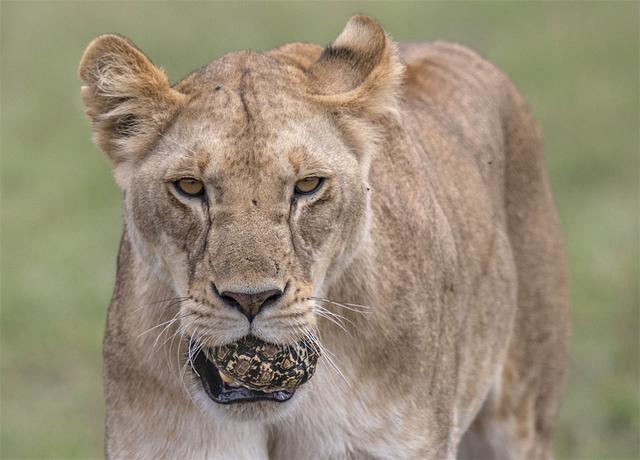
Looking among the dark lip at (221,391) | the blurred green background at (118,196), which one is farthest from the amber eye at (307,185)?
the blurred green background at (118,196)

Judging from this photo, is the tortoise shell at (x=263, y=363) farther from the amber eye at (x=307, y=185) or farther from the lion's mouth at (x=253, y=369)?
the amber eye at (x=307, y=185)

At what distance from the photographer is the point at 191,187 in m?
3.62

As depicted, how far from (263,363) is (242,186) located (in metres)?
0.42

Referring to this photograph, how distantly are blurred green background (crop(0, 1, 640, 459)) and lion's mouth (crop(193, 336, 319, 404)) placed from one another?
11.3 feet

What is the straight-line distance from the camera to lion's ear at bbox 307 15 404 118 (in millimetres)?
3893

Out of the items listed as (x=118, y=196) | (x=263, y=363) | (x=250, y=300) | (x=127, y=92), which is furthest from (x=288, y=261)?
(x=118, y=196)

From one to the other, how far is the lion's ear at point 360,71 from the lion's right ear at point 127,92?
0.39 metres

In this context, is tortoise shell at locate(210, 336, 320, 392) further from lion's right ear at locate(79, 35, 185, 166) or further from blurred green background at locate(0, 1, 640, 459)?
blurred green background at locate(0, 1, 640, 459)

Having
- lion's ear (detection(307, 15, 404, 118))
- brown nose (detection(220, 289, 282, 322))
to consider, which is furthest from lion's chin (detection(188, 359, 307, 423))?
lion's ear (detection(307, 15, 404, 118))

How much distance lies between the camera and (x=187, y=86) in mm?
3906

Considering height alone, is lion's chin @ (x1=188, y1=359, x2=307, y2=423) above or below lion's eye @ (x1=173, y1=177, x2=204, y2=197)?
below

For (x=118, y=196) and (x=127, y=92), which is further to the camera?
(x=118, y=196)

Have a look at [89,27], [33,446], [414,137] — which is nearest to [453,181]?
[414,137]

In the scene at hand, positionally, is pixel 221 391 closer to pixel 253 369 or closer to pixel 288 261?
pixel 253 369
